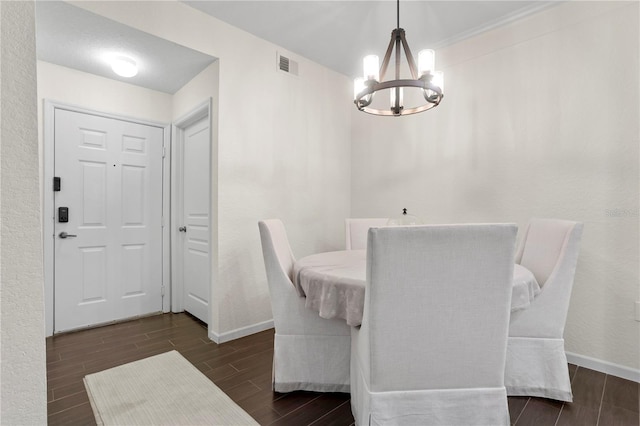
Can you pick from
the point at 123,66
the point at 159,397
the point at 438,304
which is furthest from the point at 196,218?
the point at 438,304

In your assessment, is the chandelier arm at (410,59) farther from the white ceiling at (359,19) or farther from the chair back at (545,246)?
the chair back at (545,246)

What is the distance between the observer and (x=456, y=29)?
278cm

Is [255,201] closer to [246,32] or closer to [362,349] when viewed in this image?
[246,32]

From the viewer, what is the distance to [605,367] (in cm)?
216

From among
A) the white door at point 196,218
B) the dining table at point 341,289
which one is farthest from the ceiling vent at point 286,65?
the dining table at point 341,289

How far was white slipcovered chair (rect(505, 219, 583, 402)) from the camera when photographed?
5.80ft

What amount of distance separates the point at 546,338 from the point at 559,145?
4.67 ft

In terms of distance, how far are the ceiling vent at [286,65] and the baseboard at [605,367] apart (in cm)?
334

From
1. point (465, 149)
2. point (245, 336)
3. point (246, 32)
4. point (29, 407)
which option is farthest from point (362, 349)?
point (246, 32)

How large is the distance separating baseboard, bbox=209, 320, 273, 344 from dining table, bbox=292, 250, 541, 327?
3.82ft

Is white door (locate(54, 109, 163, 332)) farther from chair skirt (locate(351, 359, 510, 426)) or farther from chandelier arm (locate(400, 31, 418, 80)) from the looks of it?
chair skirt (locate(351, 359, 510, 426))

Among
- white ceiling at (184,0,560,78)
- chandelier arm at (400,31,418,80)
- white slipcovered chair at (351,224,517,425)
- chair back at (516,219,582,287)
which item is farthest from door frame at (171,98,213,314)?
chair back at (516,219,582,287)

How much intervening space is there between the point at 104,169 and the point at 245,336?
2.06 metres

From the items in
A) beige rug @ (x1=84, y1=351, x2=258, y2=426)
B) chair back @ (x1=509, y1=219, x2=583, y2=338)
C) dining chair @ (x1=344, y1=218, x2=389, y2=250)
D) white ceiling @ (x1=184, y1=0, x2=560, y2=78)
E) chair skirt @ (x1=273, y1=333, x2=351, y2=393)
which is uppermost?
white ceiling @ (x1=184, y1=0, x2=560, y2=78)
